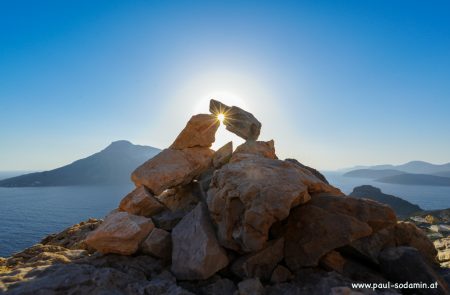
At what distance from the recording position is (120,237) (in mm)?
14531

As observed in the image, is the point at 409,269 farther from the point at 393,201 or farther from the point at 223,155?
the point at 393,201

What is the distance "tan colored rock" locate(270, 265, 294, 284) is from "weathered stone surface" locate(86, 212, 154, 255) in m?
7.46

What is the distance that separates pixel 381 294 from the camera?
1015 cm

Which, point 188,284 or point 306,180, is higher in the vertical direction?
point 306,180

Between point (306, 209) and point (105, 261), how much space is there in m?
11.0

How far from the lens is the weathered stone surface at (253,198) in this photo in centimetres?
1213

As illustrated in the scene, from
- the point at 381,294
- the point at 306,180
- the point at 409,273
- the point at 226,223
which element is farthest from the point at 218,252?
the point at 409,273

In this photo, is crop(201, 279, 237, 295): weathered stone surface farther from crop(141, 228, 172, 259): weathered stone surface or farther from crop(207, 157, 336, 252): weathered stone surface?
crop(141, 228, 172, 259): weathered stone surface

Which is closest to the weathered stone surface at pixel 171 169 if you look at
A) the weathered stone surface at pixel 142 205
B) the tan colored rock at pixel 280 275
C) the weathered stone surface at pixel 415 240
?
the weathered stone surface at pixel 142 205

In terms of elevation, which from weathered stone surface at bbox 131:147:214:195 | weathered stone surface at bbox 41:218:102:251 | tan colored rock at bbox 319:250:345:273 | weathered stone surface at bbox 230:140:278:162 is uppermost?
weathered stone surface at bbox 230:140:278:162

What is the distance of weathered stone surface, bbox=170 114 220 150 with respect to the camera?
76.2ft

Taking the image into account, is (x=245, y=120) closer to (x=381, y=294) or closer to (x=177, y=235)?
(x=177, y=235)

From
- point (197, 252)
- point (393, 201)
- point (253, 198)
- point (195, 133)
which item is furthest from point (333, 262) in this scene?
Result: point (393, 201)

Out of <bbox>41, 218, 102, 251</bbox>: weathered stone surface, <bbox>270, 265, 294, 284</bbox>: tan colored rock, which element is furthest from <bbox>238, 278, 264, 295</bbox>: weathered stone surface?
<bbox>41, 218, 102, 251</bbox>: weathered stone surface
